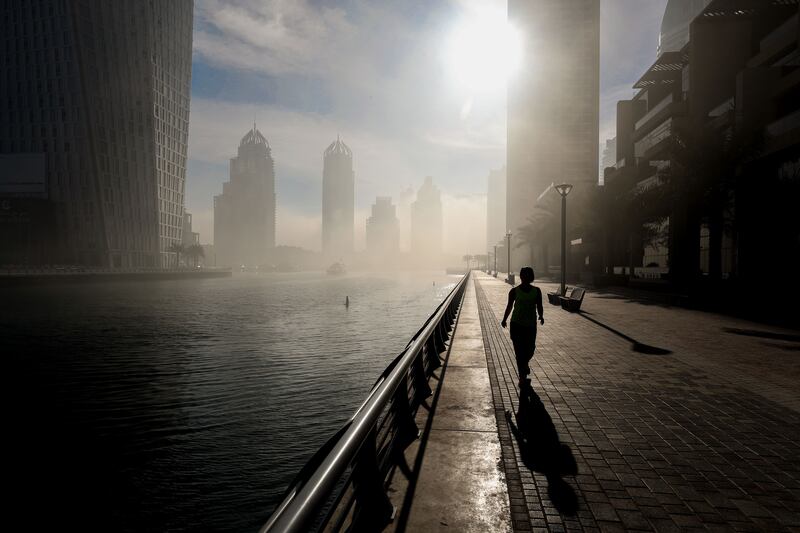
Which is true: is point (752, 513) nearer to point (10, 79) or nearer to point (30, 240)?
point (30, 240)

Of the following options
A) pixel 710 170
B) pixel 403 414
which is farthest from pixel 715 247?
pixel 403 414

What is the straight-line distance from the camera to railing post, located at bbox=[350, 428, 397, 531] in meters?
3.94

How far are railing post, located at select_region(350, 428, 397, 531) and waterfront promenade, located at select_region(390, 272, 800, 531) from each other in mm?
157

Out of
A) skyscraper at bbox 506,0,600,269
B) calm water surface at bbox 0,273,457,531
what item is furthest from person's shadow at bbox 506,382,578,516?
skyscraper at bbox 506,0,600,269

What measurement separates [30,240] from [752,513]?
113806 mm

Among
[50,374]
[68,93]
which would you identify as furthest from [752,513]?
[68,93]

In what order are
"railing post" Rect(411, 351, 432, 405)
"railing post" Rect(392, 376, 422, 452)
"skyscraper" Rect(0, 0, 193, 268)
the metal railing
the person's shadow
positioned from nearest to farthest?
the metal railing
the person's shadow
"railing post" Rect(392, 376, 422, 452)
"railing post" Rect(411, 351, 432, 405)
"skyscraper" Rect(0, 0, 193, 268)

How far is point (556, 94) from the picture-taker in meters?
168

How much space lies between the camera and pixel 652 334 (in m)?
15.0

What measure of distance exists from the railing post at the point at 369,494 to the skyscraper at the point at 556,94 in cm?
16445

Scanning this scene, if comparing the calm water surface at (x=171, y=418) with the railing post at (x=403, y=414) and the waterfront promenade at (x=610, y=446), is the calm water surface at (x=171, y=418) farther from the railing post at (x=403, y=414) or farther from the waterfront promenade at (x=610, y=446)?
the waterfront promenade at (x=610, y=446)

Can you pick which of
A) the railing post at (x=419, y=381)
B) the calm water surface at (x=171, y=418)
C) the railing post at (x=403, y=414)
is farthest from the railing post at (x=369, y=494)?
the railing post at (x=419, y=381)

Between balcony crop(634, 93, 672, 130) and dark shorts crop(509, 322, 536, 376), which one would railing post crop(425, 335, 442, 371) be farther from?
balcony crop(634, 93, 672, 130)

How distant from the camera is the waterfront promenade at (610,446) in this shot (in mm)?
4227
